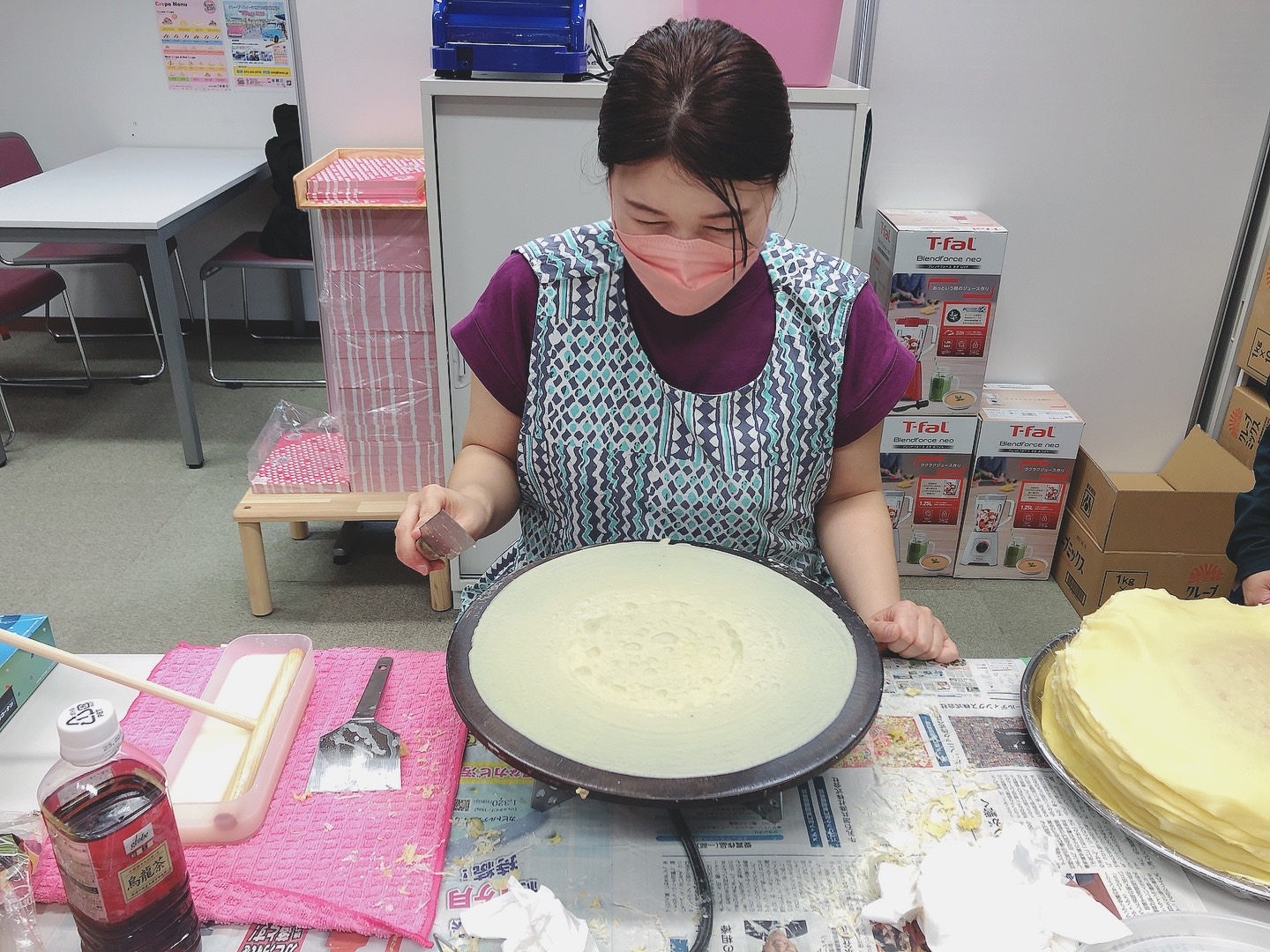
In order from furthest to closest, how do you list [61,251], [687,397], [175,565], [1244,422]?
1. [61,251]
2. [175,565]
3. [1244,422]
4. [687,397]

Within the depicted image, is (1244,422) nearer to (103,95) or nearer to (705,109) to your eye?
(705,109)

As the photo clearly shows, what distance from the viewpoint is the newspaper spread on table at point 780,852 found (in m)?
0.77

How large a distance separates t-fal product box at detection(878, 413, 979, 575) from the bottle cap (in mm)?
2173

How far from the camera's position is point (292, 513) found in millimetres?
2443

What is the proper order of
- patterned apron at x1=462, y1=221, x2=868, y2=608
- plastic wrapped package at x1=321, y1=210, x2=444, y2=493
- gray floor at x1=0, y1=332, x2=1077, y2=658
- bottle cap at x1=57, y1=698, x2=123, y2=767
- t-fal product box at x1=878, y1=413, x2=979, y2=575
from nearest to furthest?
bottle cap at x1=57, y1=698, x2=123, y2=767, patterned apron at x1=462, y1=221, x2=868, y2=608, plastic wrapped package at x1=321, y1=210, x2=444, y2=493, gray floor at x1=0, y1=332, x2=1077, y2=658, t-fal product box at x1=878, y1=413, x2=979, y2=575

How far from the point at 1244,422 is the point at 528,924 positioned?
2657 millimetres

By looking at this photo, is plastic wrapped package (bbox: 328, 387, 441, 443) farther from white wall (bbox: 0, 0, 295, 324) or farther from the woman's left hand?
Result: white wall (bbox: 0, 0, 295, 324)

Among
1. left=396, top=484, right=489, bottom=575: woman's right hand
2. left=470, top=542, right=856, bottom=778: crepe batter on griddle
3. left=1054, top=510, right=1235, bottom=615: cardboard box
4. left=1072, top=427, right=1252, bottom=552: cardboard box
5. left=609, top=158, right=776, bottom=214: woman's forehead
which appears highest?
left=609, top=158, right=776, bottom=214: woman's forehead

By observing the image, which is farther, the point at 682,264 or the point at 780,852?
the point at 682,264

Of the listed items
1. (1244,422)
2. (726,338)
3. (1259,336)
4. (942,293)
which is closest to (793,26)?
(942,293)

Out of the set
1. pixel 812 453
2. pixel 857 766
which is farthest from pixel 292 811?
pixel 812 453

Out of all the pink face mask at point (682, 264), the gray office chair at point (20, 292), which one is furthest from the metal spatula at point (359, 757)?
the gray office chair at point (20, 292)

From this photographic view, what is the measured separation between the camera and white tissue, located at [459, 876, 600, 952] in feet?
2.39

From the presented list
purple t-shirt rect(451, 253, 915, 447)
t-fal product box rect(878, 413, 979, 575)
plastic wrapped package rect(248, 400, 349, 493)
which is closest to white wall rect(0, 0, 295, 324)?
plastic wrapped package rect(248, 400, 349, 493)
